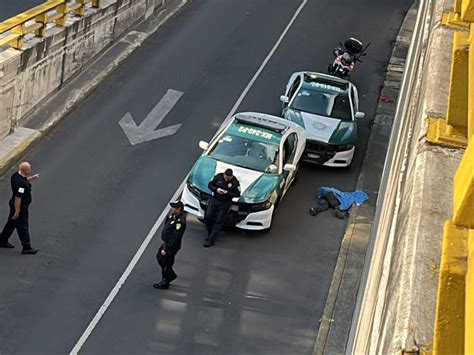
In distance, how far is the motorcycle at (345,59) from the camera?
982 inches

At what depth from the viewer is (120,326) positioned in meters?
13.8

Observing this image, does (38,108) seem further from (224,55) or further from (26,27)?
(224,55)

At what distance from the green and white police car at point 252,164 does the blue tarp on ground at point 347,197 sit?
719 mm

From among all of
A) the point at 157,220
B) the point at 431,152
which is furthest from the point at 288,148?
the point at 431,152

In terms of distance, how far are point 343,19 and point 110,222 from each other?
650 inches

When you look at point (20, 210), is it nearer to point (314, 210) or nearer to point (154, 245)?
point (154, 245)

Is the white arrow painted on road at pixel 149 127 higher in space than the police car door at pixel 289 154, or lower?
lower

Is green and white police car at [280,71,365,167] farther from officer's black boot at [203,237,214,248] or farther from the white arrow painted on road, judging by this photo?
officer's black boot at [203,237,214,248]

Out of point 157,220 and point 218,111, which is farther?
point 218,111

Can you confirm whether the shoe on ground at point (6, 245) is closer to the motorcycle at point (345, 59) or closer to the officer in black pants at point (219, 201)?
the officer in black pants at point (219, 201)

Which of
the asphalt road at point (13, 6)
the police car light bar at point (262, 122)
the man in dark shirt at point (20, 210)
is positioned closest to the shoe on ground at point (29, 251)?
the man in dark shirt at point (20, 210)

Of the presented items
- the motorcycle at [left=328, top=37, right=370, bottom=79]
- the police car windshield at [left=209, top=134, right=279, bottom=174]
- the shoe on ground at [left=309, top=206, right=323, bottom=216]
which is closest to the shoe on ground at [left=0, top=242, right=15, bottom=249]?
the police car windshield at [left=209, top=134, right=279, bottom=174]

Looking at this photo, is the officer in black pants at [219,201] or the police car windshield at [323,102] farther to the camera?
the police car windshield at [323,102]

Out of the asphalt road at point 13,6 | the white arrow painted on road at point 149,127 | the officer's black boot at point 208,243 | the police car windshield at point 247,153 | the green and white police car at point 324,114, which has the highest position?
the police car windshield at point 247,153
